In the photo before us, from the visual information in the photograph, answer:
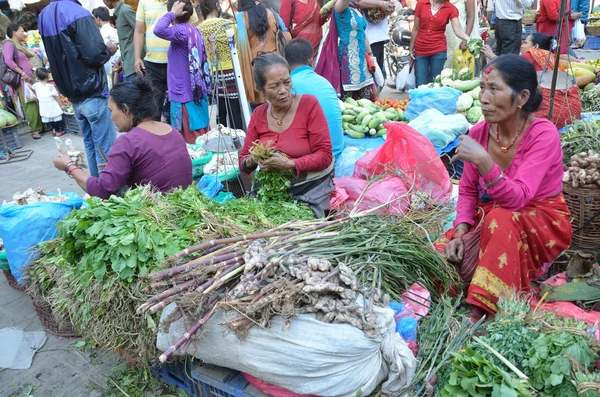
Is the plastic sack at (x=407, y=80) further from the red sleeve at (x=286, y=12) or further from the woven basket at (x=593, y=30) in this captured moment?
the woven basket at (x=593, y=30)

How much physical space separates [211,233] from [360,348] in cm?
106

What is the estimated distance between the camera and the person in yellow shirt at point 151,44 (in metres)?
5.59

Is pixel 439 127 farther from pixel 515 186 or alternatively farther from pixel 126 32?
pixel 126 32

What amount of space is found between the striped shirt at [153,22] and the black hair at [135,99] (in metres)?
2.43

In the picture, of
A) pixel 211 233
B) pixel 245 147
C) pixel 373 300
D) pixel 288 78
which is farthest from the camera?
pixel 245 147

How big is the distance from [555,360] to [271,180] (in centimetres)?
199

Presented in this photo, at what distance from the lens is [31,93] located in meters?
8.52

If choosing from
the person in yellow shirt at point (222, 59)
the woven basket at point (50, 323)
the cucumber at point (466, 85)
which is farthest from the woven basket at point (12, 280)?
the cucumber at point (466, 85)

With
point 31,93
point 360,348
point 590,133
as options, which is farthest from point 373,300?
point 31,93

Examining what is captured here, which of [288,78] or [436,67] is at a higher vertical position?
[288,78]

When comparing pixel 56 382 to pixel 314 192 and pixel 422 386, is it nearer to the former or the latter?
pixel 314 192

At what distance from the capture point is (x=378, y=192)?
3730 mm

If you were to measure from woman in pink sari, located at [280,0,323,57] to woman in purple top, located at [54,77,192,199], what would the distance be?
10.1 ft

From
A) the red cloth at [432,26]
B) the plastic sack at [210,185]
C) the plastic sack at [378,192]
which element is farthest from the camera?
the red cloth at [432,26]
